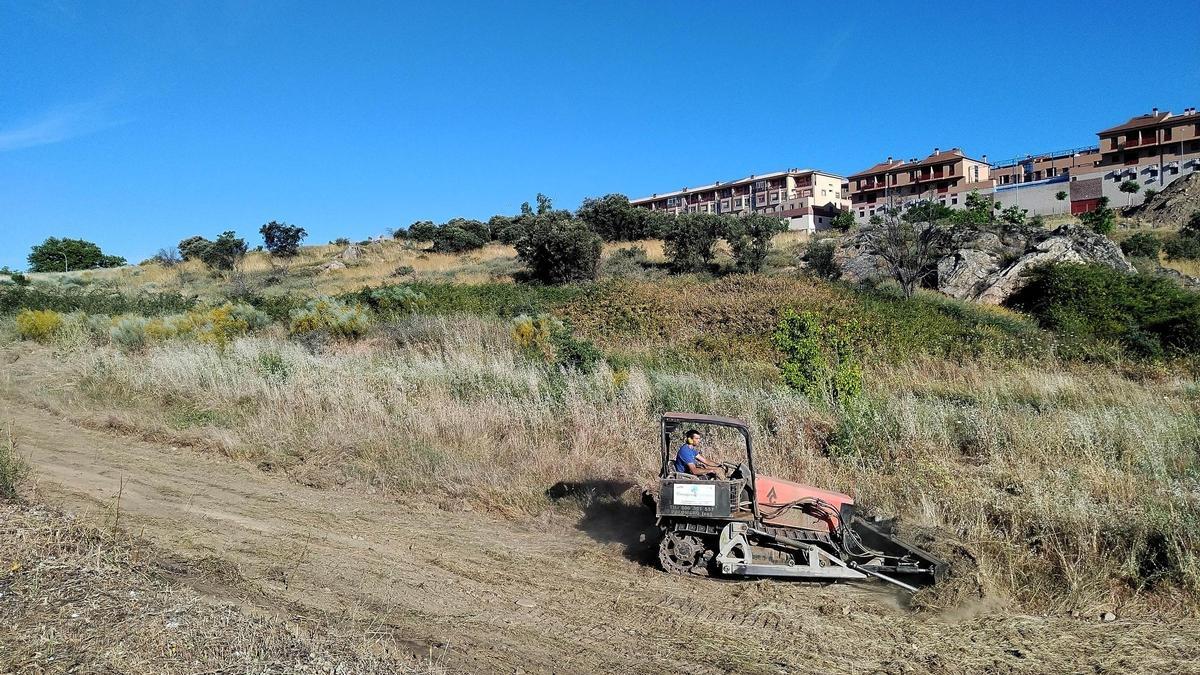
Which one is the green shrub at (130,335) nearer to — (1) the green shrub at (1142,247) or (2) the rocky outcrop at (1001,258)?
(2) the rocky outcrop at (1001,258)

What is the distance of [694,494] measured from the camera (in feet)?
18.6

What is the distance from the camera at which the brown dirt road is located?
4.46 meters

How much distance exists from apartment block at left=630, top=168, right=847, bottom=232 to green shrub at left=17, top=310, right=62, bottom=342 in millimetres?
68606

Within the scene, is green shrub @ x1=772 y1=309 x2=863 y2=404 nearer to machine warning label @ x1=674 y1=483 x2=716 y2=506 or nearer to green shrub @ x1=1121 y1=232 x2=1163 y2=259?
machine warning label @ x1=674 y1=483 x2=716 y2=506

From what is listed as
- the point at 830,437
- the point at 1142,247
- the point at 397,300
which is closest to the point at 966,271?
the point at 1142,247

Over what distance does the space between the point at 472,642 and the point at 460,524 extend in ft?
9.07

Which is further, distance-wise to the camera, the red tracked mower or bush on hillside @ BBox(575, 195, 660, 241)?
bush on hillside @ BBox(575, 195, 660, 241)

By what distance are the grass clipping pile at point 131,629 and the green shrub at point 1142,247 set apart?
119ft

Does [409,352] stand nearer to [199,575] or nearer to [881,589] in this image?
[199,575]

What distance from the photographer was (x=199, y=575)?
5.37 metres

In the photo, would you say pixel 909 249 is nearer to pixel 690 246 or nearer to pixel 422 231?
pixel 690 246

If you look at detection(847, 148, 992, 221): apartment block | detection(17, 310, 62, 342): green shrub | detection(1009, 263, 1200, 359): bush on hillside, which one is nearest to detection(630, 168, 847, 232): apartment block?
detection(847, 148, 992, 221): apartment block

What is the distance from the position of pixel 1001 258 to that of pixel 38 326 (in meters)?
30.1

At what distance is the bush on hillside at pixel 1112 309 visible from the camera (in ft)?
54.2
